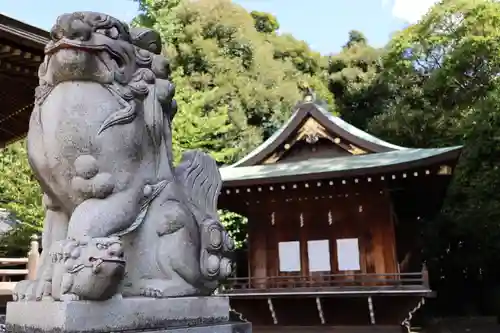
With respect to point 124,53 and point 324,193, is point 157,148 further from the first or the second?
point 324,193

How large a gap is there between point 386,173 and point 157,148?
749 cm

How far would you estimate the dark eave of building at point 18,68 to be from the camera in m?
5.35

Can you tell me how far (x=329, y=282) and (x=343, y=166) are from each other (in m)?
2.47

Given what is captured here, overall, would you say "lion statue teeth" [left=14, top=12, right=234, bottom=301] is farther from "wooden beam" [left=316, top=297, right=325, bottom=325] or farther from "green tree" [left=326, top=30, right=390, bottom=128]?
"green tree" [left=326, top=30, right=390, bottom=128]

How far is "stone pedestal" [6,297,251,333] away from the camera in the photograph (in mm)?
1881

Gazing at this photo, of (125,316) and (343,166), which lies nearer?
(125,316)

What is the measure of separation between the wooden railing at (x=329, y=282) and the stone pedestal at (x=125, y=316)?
757 centimetres

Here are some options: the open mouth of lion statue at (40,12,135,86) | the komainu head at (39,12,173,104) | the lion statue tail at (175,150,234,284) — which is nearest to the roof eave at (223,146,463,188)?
the lion statue tail at (175,150,234,284)

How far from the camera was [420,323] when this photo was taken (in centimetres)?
1591

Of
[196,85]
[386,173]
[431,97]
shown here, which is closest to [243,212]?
[386,173]

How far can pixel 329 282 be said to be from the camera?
9891 mm

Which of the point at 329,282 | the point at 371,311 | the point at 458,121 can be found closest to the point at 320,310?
the point at 329,282

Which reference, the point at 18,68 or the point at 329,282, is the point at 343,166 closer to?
the point at 329,282

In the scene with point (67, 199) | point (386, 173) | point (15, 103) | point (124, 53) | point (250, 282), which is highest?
point (15, 103)
